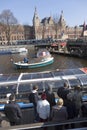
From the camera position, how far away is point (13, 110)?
735cm

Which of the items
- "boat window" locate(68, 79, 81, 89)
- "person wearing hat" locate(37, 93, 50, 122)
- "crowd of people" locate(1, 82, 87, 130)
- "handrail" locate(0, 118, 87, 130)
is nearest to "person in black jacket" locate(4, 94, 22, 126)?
"crowd of people" locate(1, 82, 87, 130)

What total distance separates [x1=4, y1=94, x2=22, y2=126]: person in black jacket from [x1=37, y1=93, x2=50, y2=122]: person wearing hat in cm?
68

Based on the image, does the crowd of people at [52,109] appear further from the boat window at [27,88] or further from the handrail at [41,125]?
the boat window at [27,88]

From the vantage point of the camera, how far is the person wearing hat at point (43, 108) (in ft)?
25.2

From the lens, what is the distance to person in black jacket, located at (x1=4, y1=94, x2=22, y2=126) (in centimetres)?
730

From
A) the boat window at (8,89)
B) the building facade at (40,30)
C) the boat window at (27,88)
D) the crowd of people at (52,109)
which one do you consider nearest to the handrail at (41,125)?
the crowd of people at (52,109)

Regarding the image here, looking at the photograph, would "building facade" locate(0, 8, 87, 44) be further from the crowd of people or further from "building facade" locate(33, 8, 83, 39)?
the crowd of people

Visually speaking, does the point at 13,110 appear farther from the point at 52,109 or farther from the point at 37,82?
the point at 37,82

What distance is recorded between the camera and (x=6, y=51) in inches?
2702

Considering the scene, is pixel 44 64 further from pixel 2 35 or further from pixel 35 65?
pixel 2 35

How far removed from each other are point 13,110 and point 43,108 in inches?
37.7

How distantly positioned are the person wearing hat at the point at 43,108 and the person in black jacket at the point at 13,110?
68 cm

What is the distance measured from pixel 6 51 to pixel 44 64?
1282 inches

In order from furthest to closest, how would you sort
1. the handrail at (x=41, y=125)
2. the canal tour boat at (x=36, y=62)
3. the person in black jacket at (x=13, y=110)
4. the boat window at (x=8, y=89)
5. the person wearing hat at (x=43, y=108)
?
the canal tour boat at (x=36, y=62), the boat window at (x=8, y=89), the person wearing hat at (x=43, y=108), the person in black jacket at (x=13, y=110), the handrail at (x=41, y=125)
